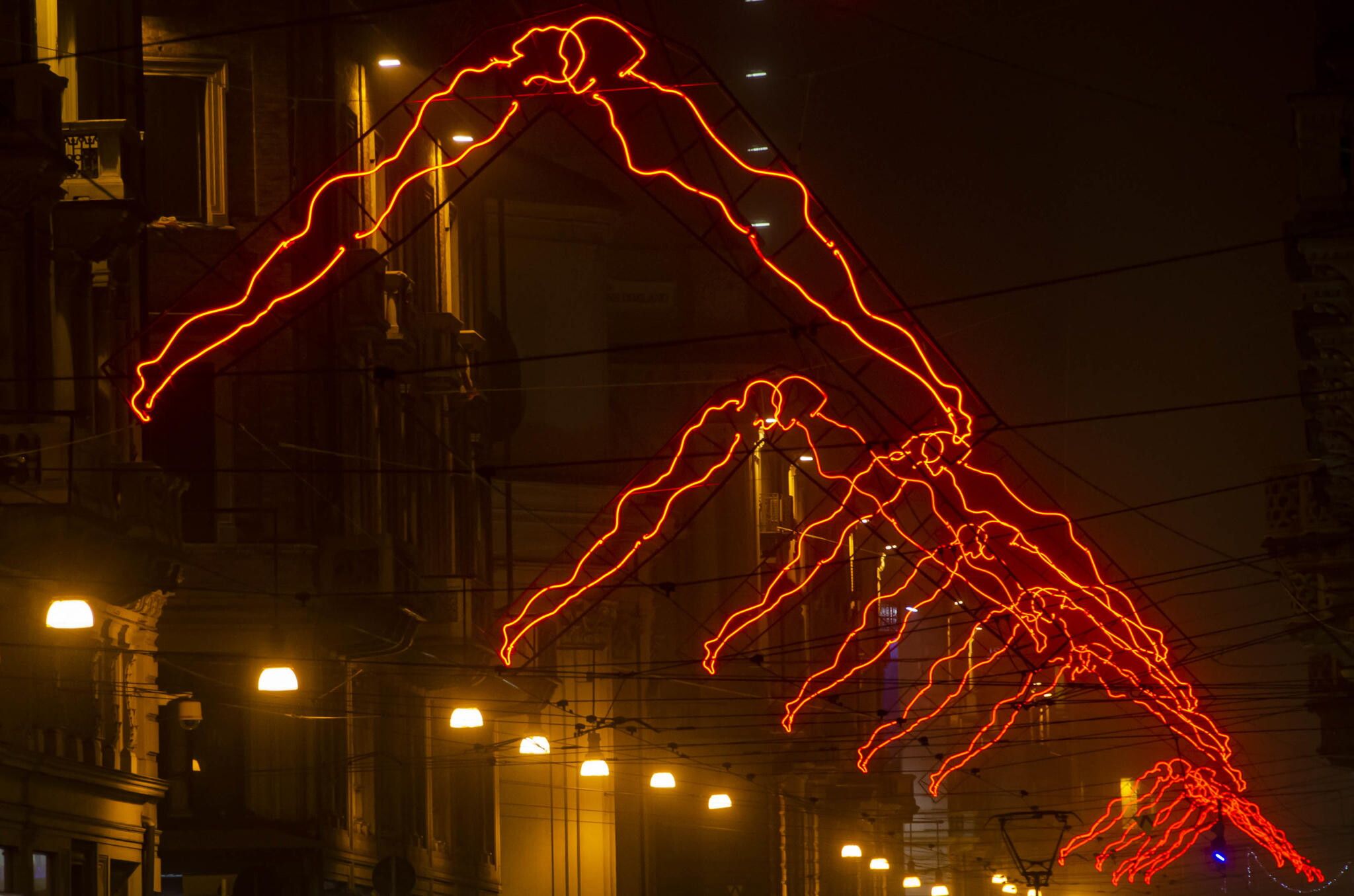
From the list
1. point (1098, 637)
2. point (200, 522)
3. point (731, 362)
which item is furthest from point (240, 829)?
point (731, 362)

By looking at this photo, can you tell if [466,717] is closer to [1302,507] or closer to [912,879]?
[1302,507]

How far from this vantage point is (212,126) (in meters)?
31.8

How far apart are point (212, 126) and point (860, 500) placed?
33.2 metres

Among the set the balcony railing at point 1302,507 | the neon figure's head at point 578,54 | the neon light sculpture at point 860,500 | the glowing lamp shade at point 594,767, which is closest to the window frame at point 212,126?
the neon light sculpture at point 860,500

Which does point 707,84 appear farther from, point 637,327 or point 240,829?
point 637,327

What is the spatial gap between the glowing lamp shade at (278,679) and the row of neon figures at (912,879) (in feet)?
103

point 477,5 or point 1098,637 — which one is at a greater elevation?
point 477,5

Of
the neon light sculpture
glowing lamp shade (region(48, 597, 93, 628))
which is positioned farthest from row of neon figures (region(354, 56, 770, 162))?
glowing lamp shade (region(48, 597, 93, 628))

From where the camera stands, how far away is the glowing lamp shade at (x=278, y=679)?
23422 millimetres

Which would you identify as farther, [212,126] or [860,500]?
[860,500]

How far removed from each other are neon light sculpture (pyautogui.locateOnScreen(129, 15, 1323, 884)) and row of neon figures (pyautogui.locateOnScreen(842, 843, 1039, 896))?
3795mm

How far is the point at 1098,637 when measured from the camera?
49.1m

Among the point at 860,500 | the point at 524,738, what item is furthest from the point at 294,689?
the point at 860,500

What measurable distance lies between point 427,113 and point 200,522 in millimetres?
9349
